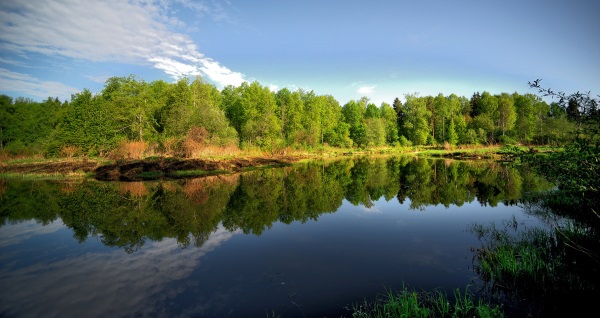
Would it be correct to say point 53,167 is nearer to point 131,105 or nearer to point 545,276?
point 131,105

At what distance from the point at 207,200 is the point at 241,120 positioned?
2032 inches

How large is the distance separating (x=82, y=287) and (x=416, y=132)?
8297 cm

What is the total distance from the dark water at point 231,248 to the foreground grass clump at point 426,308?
44 cm

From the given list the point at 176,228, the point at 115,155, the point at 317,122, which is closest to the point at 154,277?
the point at 176,228

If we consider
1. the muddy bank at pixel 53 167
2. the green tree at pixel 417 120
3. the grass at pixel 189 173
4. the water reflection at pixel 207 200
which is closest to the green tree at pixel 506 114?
the green tree at pixel 417 120

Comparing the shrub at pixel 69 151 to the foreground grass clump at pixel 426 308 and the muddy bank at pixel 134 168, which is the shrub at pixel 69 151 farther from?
the foreground grass clump at pixel 426 308

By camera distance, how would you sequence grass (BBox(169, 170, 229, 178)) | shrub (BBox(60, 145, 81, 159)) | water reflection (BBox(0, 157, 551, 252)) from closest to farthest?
1. water reflection (BBox(0, 157, 551, 252))
2. grass (BBox(169, 170, 229, 178))
3. shrub (BBox(60, 145, 81, 159))

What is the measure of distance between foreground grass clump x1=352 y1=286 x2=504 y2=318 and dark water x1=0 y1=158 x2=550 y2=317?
1.44 feet

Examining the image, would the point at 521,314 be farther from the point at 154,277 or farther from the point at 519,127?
the point at 519,127

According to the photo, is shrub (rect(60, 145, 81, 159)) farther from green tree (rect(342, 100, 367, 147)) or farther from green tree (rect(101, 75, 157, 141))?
green tree (rect(342, 100, 367, 147))

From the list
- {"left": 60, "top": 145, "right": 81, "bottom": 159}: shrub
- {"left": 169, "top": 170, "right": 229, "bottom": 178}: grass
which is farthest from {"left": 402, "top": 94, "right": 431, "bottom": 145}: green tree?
{"left": 60, "top": 145, "right": 81, "bottom": 159}: shrub

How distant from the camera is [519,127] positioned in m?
65.8

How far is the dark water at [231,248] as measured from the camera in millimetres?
6648

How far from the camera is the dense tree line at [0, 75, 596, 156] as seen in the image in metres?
42.4
